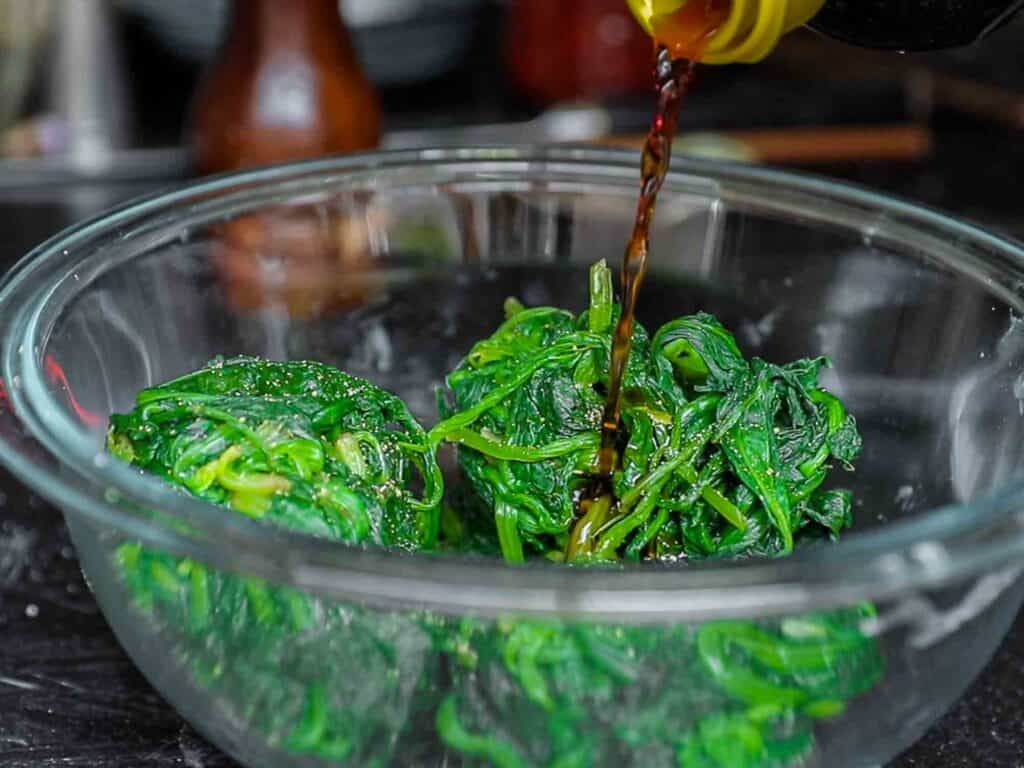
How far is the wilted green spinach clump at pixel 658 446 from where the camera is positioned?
3.11 feet

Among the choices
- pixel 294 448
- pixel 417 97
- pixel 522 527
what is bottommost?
pixel 417 97

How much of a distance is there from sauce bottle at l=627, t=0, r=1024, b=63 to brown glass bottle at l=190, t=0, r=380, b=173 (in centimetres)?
86

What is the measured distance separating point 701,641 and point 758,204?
2.11 feet

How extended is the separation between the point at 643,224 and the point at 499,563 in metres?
0.43

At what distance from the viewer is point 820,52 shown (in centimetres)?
309

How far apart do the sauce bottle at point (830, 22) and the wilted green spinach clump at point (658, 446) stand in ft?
0.76

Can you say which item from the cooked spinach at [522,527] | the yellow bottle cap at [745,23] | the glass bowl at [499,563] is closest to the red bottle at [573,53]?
the glass bowl at [499,563]

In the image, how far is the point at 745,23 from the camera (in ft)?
2.87

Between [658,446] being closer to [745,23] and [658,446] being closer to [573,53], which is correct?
[745,23]

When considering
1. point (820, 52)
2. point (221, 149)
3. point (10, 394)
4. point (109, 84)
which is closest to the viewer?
point (10, 394)

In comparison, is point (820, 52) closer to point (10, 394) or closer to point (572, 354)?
point (572, 354)

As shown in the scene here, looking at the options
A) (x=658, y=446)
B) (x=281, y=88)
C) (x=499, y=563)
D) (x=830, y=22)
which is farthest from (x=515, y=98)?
(x=499, y=563)

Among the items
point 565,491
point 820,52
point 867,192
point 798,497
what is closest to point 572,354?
point 565,491

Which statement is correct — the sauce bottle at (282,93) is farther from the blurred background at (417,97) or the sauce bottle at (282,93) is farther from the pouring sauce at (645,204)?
the pouring sauce at (645,204)
